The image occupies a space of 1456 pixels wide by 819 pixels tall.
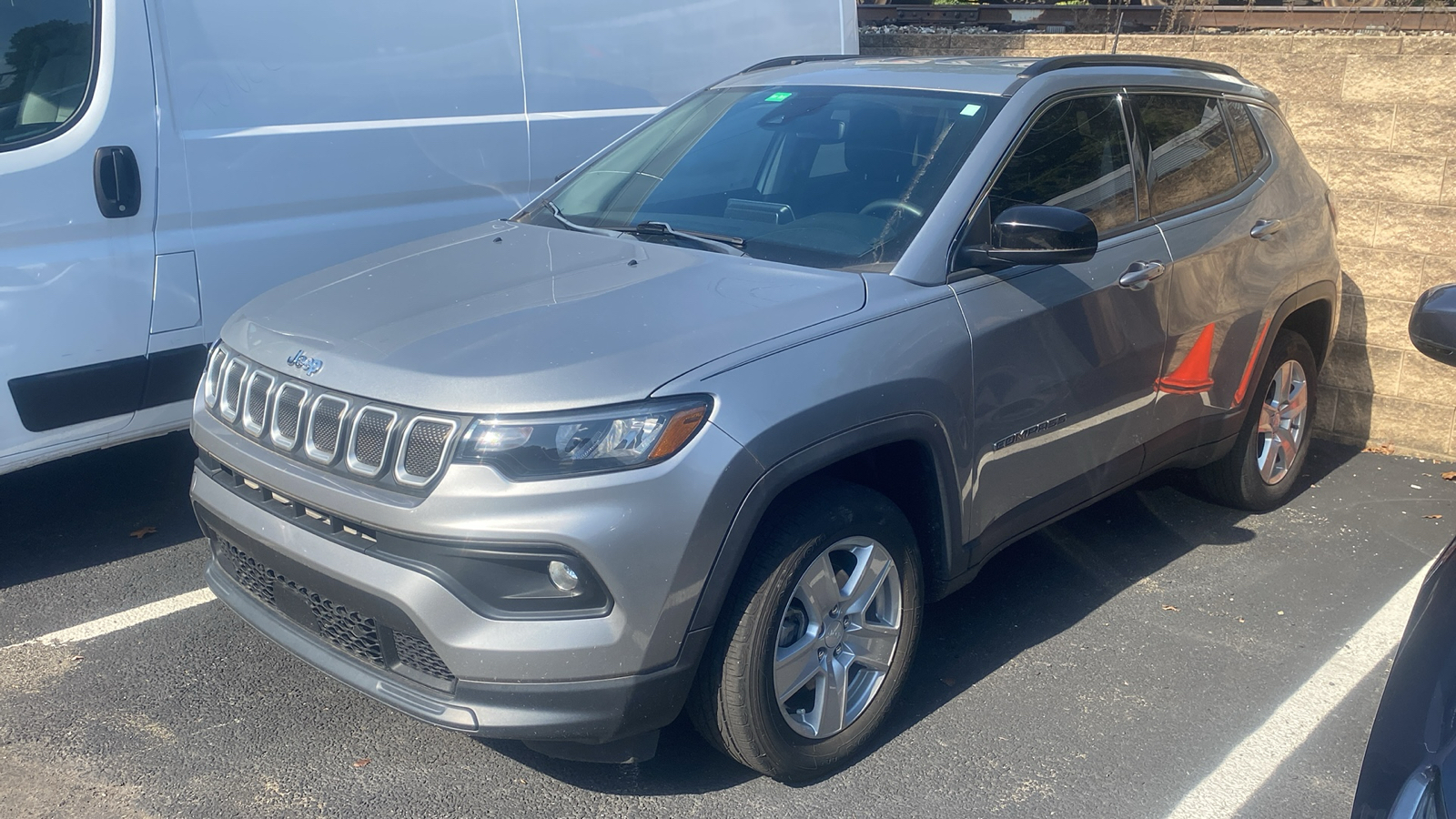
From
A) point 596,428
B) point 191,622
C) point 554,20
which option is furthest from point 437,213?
point 596,428

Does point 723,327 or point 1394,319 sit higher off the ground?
point 723,327

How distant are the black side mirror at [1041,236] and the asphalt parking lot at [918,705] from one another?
1308mm

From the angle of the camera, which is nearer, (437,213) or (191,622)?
(191,622)

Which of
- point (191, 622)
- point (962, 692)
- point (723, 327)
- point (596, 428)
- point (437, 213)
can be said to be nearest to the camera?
point (596, 428)

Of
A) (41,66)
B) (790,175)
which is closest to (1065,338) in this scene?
(790,175)

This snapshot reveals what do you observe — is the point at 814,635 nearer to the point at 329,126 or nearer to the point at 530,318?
the point at 530,318

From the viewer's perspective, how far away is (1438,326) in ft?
8.25

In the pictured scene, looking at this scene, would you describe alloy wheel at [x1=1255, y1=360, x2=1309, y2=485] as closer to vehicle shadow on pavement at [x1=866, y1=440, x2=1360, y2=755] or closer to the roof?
vehicle shadow on pavement at [x1=866, y1=440, x2=1360, y2=755]

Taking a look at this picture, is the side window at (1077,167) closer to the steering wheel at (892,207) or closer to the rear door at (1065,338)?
the rear door at (1065,338)

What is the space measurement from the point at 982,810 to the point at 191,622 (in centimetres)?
252

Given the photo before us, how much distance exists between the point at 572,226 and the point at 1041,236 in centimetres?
151

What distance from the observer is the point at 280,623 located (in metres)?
3.04

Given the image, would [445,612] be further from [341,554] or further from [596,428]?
[596,428]

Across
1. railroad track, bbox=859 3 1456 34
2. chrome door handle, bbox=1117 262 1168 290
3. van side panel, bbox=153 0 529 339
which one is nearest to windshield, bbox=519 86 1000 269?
chrome door handle, bbox=1117 262 1168 290
